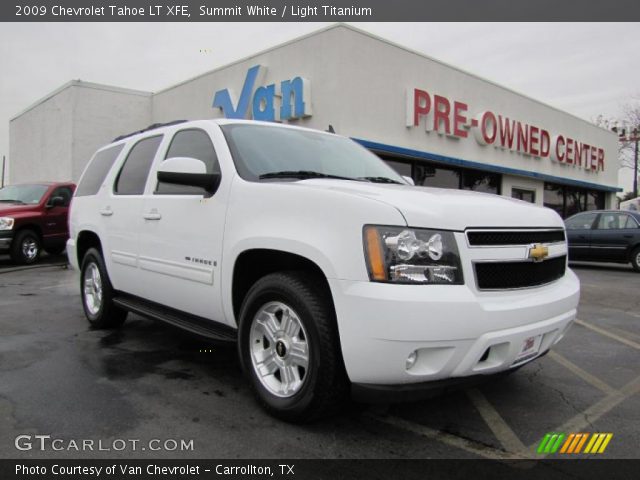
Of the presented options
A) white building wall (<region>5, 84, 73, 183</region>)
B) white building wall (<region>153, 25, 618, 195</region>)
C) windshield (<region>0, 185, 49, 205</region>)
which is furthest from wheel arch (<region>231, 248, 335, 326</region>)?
white building wall (<region>5, 84, 73, 183</region>)

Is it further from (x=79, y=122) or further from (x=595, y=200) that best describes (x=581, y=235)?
(x=79, y=122)

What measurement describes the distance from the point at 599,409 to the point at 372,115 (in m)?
10.6

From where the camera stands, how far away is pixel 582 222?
13.2 m

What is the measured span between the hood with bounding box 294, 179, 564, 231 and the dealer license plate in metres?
0.63

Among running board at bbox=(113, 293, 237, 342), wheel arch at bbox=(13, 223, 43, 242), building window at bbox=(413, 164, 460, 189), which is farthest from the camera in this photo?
building window at bbox=(413, 164, 460, 189)

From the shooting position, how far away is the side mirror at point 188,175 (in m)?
3.23

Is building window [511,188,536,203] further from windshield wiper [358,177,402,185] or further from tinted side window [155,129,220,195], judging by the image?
tinted side window [155,129,220,195]

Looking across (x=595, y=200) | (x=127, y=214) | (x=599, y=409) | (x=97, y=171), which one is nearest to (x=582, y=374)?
(x=599, y=409)

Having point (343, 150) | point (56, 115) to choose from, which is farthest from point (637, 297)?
point (56, 115)

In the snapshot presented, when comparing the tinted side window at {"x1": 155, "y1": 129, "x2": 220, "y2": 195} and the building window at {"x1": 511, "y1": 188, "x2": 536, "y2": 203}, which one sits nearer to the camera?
the tinted side window at {"x1": 155, "y1": 129, "x2": 220, "y2": 195}

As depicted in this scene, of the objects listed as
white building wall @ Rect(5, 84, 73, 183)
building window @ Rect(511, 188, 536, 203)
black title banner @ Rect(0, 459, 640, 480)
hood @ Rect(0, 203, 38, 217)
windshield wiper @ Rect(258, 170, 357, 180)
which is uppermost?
white building wall @ Rect(5, 84, 73, 183)

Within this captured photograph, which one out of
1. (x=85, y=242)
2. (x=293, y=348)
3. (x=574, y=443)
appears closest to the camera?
(x=574, y=443)

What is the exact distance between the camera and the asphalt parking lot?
8.72 feet

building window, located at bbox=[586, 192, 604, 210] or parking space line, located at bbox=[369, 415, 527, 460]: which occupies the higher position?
building window, located at bbox=[586, 192, 604, 210]
